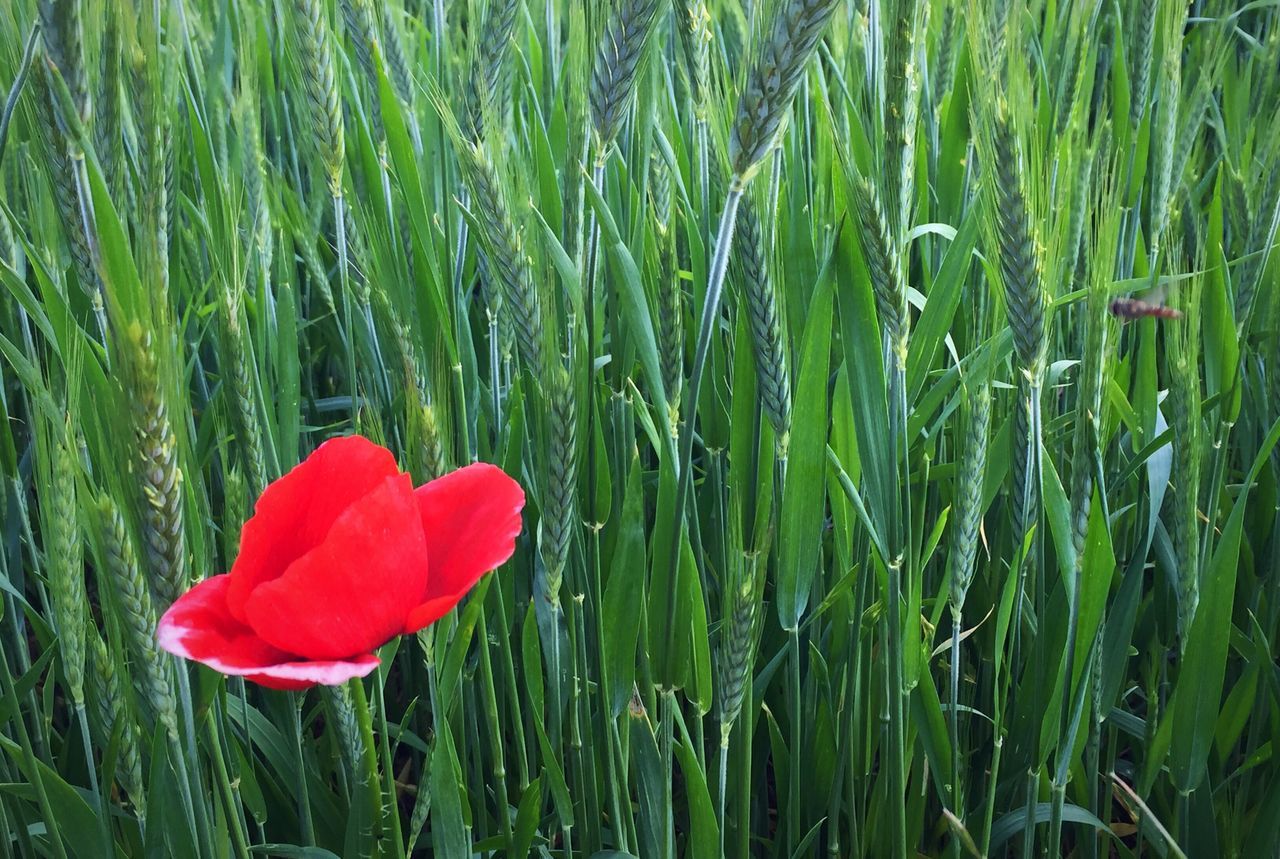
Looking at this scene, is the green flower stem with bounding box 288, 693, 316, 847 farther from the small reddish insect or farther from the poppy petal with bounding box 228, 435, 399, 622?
the small reddish insect

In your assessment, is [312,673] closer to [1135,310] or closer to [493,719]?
[493,719]

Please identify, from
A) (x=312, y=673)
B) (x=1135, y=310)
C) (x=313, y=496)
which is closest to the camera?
(x=312, y=673)

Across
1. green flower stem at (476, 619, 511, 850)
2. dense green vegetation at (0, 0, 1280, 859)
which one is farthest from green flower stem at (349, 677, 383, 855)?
green flower stem at (476, 619, 511, 850)

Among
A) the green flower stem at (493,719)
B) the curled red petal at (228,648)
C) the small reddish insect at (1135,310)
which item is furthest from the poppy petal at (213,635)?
the small reddish insect at (1135,310)

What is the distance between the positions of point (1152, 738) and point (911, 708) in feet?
0.87

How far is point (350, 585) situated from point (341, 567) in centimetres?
1

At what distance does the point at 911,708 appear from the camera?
2.66 feet

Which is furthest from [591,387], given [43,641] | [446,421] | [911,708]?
[43,641]

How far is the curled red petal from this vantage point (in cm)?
42

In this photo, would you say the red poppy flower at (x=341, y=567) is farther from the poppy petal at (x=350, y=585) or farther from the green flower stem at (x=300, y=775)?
the green flower stem at (x=300, y=775)

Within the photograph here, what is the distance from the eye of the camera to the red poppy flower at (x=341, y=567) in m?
0.44

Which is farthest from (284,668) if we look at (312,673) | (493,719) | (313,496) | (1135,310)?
(1135,310)

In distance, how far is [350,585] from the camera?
46 centimetres

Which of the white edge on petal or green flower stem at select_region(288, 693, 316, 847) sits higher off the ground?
the white edge on petal
